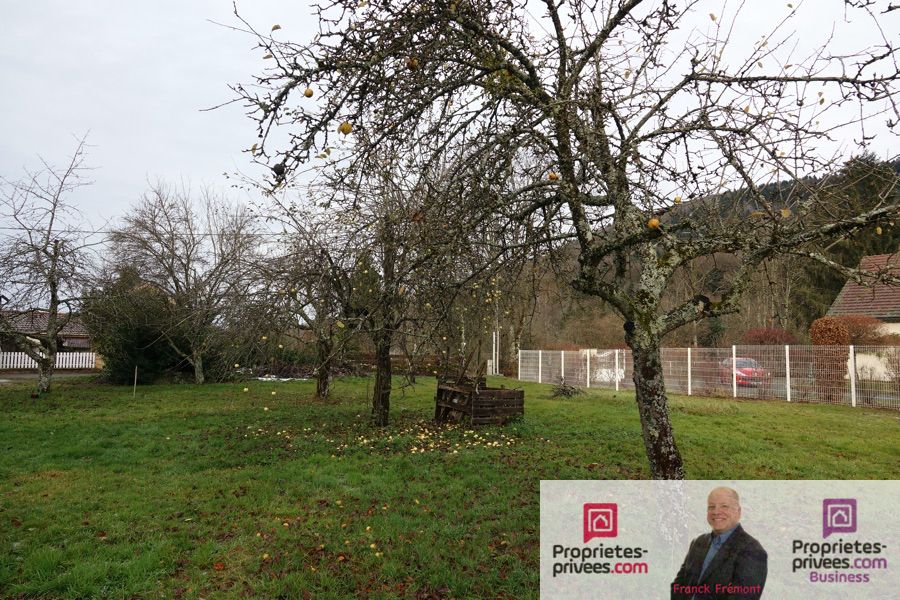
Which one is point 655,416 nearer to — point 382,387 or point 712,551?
point 712,551

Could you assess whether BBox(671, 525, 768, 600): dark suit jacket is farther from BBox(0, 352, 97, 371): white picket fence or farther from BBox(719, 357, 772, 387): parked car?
BBox(0, 352, 97, 371): white picket fence

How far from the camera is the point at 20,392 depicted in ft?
51.8

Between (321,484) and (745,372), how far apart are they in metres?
14.8

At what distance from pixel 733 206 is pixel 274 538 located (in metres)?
4.71

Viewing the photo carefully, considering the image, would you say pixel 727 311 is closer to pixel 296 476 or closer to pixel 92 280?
pixel 296 476

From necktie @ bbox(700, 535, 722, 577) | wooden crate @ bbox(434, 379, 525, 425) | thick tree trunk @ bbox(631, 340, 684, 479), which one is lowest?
wooden crate @ bbox(434, 379, 525, 425)

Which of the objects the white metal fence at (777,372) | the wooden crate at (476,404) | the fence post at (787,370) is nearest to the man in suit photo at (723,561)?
the wooden crate at (476,404)

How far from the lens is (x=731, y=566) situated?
7.91 feet

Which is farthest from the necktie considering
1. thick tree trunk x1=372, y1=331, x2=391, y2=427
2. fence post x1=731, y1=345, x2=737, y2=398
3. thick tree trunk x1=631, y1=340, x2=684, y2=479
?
Answer: fence post x1=731, y1=345, x2=737, y2=398

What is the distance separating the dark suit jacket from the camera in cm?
241

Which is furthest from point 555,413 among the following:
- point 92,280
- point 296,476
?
point 92,280

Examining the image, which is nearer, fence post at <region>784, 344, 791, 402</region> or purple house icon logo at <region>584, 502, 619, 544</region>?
purple house icon logo at <region>584, 502, 619, 544</region>

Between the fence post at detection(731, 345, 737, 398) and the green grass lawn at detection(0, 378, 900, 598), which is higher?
the fence post at detection(731, 345, 737, 398)

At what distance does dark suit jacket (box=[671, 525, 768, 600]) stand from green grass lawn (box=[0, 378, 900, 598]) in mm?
1503
